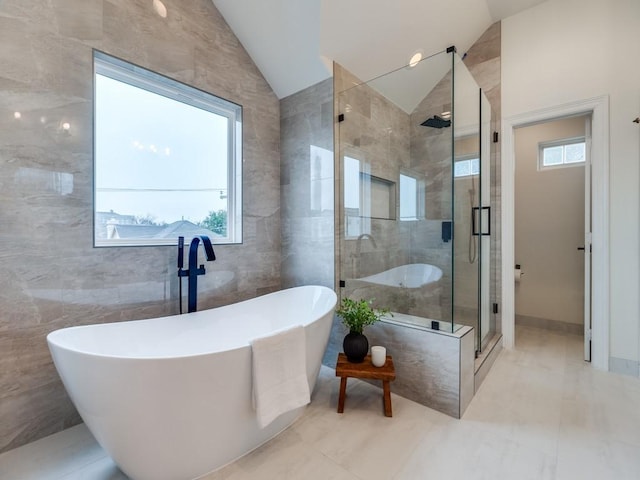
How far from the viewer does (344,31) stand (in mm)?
2236

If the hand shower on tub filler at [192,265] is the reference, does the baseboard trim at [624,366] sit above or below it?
below

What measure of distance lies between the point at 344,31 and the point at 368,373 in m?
2.50

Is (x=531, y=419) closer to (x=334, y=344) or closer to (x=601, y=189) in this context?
(x=334, y=344)

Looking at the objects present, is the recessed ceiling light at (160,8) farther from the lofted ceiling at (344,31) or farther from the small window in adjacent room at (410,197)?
the small window in adjacent room at (410,197)

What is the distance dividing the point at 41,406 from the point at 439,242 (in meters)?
2.83

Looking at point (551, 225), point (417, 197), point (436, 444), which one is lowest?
point (436, 444)

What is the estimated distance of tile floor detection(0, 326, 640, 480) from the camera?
1311mm

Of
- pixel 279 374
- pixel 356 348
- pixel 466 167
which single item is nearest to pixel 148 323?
pixel 279 374

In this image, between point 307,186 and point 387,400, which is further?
point 307,186

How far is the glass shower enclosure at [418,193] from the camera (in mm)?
2213

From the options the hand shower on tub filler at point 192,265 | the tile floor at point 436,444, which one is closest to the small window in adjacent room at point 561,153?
the tile floor at point 436,444

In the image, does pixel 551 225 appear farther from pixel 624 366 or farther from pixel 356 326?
pixel 356 326

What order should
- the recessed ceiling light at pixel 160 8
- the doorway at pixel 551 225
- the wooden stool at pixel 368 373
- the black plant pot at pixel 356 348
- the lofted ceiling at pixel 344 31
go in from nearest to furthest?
the wooden stool at pixel 368 373 → the black plant pot at pixel 356 348 → the recessed ceiling light at pixel 160 8 → the lofted ceiling at pixel 344 31 → the doorway at pixel 551 225

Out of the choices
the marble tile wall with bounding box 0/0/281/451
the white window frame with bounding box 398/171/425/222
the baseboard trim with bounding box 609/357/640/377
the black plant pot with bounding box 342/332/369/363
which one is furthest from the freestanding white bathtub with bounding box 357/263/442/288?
the marble tile wall with bounding box 0/0/281/451
